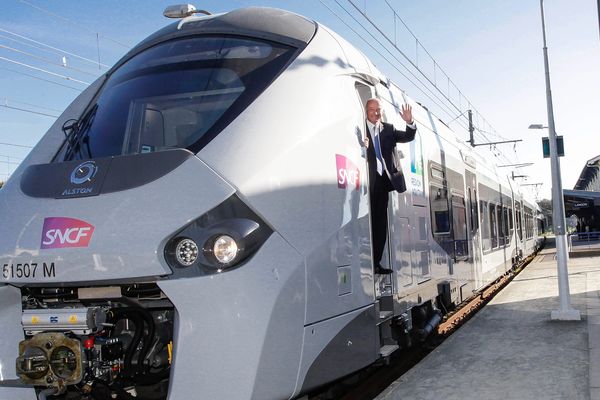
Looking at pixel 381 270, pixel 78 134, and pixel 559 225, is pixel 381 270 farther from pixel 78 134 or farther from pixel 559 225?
pixel 559 225

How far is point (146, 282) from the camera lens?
334 centimetres

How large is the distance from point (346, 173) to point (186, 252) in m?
1.45

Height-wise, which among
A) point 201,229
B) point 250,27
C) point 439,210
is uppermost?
point 250,27

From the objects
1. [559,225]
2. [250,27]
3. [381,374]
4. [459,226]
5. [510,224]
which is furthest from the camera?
[510,224]

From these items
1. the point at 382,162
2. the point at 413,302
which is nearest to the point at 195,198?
the point at 382,162

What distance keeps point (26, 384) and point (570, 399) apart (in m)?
3.91

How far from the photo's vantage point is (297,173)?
3.85 metres

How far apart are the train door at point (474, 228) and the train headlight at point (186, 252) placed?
6503 millimetres

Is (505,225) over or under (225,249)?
over

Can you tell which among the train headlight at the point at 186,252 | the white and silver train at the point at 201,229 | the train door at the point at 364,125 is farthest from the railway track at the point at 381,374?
the train headlight at the point at 186,252

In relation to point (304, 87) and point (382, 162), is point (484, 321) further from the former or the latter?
point (304, 87)

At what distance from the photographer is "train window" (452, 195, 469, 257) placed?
804cm

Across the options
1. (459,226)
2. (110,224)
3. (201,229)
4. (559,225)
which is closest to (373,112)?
(201,229)

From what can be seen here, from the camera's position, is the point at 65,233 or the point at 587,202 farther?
the point at 587,202
